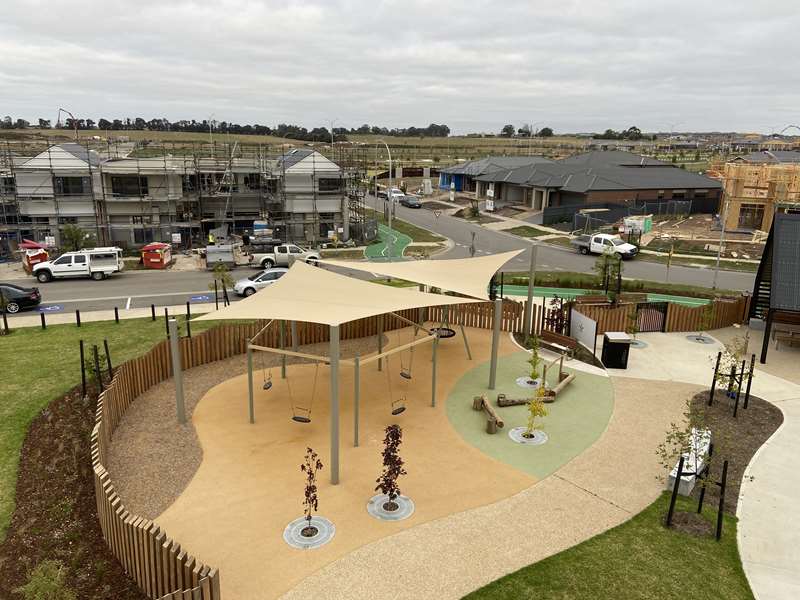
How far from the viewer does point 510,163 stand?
249 ft

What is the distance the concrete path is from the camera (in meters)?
10.5

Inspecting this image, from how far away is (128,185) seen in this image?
4303 centimetres

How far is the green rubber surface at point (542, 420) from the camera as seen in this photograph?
14.3 m

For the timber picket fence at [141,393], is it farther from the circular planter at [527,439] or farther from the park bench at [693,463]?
the park bench at [693,463]

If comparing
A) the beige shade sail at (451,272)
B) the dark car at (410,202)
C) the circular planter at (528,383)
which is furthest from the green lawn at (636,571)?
the dark car at (410,202)

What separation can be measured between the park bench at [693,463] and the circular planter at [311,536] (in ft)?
24.4

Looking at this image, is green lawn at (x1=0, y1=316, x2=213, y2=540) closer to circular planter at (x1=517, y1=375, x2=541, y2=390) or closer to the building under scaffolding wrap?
circular planter at (x1=517, y1=375, x2=541, y2=390)

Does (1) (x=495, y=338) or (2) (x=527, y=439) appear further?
(1) (x=495, y=338)

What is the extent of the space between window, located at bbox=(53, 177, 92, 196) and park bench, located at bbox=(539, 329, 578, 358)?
35218mm

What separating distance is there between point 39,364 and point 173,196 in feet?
87.6

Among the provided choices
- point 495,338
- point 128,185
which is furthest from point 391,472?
point 128,185

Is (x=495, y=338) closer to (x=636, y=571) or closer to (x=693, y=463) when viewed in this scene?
(x=693, y=463)

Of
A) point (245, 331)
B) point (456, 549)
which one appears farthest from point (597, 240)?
Result: point (456, 549)

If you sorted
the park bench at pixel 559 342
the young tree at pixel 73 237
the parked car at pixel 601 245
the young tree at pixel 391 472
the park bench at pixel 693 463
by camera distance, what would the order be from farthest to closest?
the parked car at pixel 601 245, the young tree at pixel 73 237, the park bench at pixel 559 342, the park bench at pixel 693 463, the young tree at pixel 391 472
